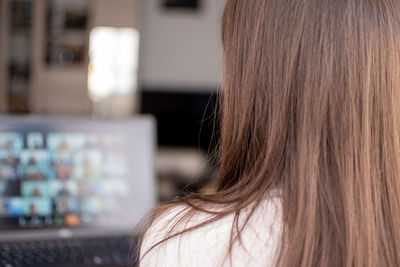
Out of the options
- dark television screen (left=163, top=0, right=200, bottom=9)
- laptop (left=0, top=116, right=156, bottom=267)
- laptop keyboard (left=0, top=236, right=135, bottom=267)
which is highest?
dark television screen (left=163, top=0, right=200, bottom=9)

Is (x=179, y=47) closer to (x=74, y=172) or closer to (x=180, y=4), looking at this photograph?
(x=180, y=4)

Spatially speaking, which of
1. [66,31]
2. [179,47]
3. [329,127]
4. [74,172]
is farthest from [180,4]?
[329,127]

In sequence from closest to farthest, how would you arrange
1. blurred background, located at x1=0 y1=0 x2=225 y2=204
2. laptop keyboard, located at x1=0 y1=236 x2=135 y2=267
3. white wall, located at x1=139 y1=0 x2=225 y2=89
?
Answer: laptop keyboard, located at x1=0 y1=236 x2=135 y2=267
blurred background, located at x1=0 y1=0 x2=225 y2=204
white wall, located at x1=139 y1=0 x2=225 y2=89

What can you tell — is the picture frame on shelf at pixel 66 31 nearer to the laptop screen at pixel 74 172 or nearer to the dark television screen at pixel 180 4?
the dark television screen at pixel 180 4

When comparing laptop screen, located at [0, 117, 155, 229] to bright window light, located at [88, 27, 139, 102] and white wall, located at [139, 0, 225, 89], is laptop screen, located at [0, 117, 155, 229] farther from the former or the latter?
white wall, located at [139, 0, 225, 89]

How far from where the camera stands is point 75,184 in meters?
1.36

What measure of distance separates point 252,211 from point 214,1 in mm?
4102

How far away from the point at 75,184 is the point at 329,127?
824 mm

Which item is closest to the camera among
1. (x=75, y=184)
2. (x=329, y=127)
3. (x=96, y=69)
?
(x=329, y=127)

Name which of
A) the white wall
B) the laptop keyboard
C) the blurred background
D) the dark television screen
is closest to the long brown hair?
the laptop keyboard

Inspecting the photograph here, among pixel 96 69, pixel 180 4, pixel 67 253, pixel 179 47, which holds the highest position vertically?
pixel 180 4

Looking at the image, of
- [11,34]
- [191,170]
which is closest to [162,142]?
[191,170]

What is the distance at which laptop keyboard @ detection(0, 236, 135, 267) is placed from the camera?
1159mm

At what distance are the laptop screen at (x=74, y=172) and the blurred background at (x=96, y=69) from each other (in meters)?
2.02
